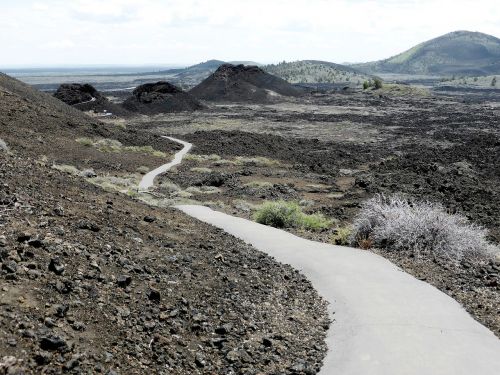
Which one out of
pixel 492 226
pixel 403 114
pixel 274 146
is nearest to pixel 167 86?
pixel 403 114

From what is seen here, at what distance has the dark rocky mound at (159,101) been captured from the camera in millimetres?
87938

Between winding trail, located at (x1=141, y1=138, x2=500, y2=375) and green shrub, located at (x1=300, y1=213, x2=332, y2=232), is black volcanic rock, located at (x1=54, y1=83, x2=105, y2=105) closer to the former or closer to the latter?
green shrub, located at (x1=300, y1=213, x2=332, y2=232)

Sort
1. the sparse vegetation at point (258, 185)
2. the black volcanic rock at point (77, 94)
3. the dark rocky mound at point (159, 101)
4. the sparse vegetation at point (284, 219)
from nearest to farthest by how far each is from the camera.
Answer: the sparse vegetation at point (284, 219) → the sparse vegetation at point (258, 185) → the black volcanic rock at point (77, 94) → the dark rocky mound at point (159, 101)

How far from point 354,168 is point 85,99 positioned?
188 feet

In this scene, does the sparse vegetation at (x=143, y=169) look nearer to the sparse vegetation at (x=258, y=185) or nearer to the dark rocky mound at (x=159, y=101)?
the sparse vegetation at (x=258, y=185)

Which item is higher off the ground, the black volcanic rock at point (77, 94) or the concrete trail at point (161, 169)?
the black volcanic rock at point (77, 94)

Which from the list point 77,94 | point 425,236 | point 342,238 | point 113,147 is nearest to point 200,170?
point 113,147

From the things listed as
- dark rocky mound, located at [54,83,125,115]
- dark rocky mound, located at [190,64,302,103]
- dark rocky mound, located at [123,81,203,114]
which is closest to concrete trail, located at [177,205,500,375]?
dark rocky mound, located at [54,83,125,115]

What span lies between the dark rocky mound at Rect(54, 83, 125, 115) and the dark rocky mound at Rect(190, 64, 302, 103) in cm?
A: 3231

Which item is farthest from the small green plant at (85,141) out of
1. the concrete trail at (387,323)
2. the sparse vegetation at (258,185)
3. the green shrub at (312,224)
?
the concrete trail at (387,323)

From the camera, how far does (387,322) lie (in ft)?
33.5

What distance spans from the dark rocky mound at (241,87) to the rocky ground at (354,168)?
94.8 ft

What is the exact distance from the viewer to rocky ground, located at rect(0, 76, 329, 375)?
7.31 meters

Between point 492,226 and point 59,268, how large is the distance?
18.9 meters
